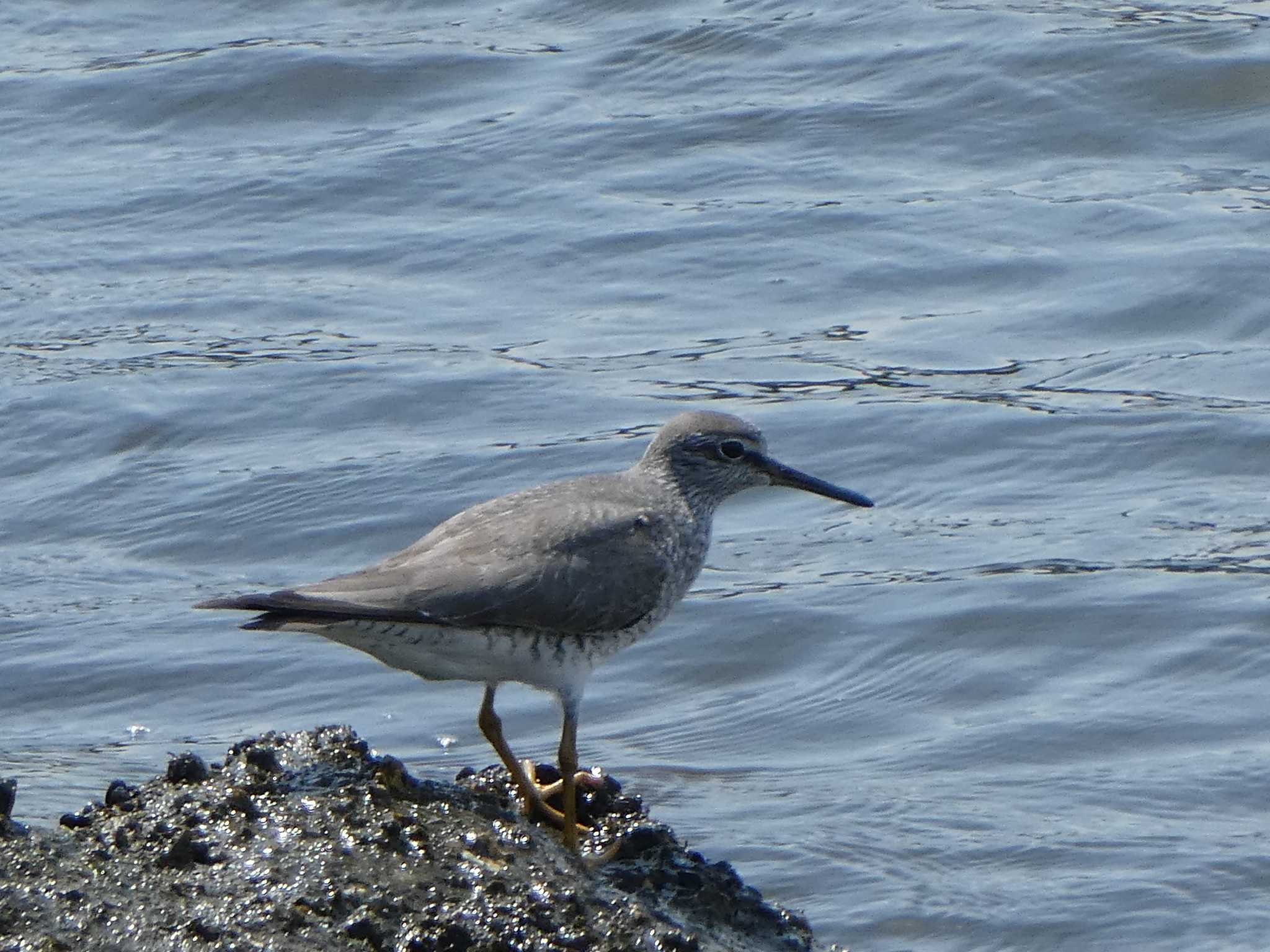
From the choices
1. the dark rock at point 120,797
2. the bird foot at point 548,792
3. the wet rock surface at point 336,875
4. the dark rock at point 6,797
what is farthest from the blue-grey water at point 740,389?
the dark rock at point 6,797

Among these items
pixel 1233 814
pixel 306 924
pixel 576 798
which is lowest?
pixel 1233 814

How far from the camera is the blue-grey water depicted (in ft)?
24.3

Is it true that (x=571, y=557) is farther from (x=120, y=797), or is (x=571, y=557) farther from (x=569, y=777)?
(x=120, y=797)

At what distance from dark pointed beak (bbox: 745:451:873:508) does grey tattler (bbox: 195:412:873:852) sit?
0.40 metres

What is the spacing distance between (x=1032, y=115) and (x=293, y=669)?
24.2ft

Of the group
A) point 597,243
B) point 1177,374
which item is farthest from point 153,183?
point 1177,374

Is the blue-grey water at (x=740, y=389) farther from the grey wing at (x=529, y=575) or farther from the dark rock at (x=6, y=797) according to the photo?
the dark rock at (x=6, y=797)

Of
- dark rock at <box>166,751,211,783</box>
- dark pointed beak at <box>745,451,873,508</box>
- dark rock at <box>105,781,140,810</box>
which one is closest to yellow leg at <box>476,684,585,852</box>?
dark rock at <box>166,751,211,783</box>

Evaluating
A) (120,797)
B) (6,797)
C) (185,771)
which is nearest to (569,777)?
(185,771)

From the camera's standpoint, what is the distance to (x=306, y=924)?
4.37m

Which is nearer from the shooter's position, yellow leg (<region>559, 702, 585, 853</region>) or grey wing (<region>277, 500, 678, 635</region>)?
yellow leg (<region>559, 702, 585, 853</region>)

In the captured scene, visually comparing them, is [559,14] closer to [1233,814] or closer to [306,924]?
[1233,814]

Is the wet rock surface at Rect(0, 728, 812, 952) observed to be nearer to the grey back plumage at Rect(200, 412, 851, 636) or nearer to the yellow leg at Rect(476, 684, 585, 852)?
the yellow leg at Rect(476, 684, 585, 852)

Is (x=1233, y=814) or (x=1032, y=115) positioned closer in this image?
(x=1233, y=814)
